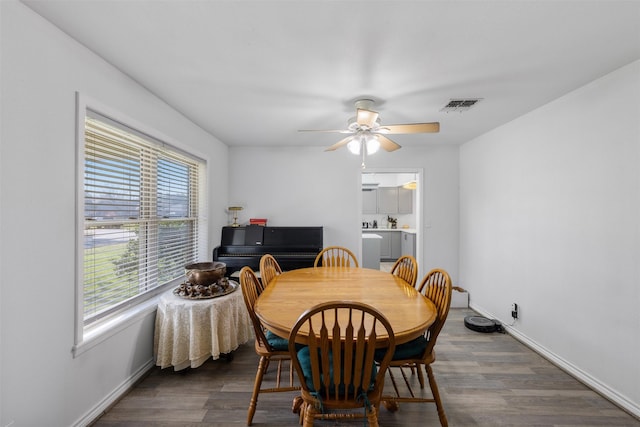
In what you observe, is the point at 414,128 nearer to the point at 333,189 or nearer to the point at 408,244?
the point at 333,189

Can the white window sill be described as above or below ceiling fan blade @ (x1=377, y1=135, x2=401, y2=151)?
below

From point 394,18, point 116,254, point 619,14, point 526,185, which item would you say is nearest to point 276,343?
point 116,254

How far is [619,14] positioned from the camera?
1.31m

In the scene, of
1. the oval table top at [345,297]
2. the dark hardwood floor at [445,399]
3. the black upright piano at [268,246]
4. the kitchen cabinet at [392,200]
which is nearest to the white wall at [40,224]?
the dark hardwood floor at [445,399]

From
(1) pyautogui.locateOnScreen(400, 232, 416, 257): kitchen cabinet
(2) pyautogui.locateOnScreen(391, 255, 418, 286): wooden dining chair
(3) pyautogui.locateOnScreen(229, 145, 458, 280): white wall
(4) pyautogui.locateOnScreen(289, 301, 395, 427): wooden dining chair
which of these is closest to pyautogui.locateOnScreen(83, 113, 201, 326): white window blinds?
(3) pyautogui.locateOnScreen(229, 145, 458, 280): white wall

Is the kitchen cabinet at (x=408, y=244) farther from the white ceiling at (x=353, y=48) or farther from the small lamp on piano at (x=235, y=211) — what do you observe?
the small lamp on piano at (x=235, y=211)

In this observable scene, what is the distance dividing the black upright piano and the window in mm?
650

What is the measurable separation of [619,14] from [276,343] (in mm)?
2595

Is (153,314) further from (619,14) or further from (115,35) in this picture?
(619,14)

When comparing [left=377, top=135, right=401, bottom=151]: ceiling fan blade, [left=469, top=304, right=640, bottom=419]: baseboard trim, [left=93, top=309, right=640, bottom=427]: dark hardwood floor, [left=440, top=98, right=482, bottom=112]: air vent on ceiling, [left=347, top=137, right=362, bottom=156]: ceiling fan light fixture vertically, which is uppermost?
[left=440, top=98, right=482, bottom=112]: air vent on ceiling

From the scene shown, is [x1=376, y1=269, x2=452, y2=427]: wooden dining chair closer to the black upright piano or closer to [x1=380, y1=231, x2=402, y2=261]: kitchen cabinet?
the black upright piano

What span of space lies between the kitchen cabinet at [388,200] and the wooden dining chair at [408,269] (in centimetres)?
412

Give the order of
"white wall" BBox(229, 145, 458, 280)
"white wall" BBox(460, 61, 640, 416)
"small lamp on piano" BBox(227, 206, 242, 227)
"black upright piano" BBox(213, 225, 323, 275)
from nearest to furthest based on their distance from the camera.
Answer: "white wall" BBox(460, 61, 640, 416) → "black upright piano" BBox(213, 225, 323, 275) → "small lamp on piano" BBox(227, 206, 242, 227) → "white wall" BBox(229, 145, 458, 280)

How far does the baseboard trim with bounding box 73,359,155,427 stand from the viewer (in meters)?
1.60
